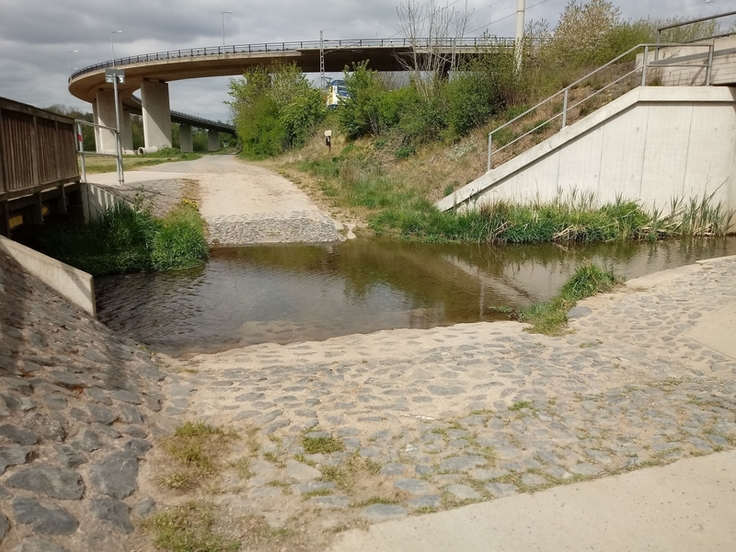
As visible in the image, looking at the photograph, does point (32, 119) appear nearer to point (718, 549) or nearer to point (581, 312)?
point (581, 312)

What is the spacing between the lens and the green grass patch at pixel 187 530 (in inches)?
131

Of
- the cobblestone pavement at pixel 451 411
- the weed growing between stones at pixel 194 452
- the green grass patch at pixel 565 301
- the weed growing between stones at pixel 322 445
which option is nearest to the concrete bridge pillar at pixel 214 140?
the green grass patch at pixel 565 301

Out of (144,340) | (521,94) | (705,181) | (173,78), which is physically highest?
(173,78)

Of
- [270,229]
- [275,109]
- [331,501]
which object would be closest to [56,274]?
[331,501]

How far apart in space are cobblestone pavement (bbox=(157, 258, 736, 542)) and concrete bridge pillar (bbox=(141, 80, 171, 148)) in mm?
55777

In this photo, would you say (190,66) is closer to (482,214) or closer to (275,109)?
(275,109)

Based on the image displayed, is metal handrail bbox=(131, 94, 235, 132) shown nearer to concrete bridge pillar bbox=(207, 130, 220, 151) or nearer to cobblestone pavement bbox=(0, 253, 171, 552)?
concrete bridge pillar bbox=(207, 130, 220, 151)

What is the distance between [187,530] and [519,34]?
20440 millimetres

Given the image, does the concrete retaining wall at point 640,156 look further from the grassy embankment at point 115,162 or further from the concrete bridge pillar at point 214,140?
the concrete bridge pillar at point 214,140

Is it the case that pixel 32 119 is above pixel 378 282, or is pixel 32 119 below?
above

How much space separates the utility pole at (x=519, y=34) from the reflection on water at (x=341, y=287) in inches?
318

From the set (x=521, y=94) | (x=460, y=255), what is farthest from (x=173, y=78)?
(x=460, y=255)

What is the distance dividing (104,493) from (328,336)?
509 cm

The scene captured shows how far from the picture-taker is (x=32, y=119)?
992 cm
